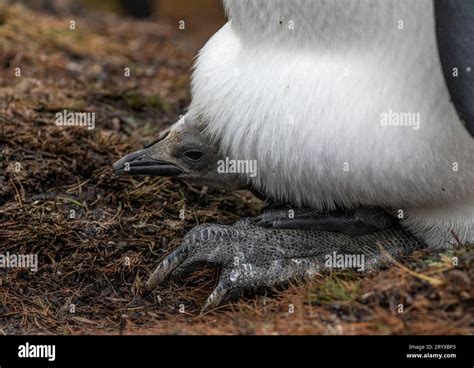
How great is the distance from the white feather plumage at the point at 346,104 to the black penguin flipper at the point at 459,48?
0.14m

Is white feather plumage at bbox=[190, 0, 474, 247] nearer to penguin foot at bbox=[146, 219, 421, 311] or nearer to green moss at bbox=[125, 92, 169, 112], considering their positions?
penguin foot at bbox=[146, 219, 421, 311]

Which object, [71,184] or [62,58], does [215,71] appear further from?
[62,58]

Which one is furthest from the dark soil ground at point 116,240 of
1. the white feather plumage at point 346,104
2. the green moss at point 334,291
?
the white feather plumage at point 346,104

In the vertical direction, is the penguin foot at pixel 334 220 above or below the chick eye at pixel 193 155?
below

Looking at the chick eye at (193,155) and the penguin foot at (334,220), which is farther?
the chick eye at (193,155)

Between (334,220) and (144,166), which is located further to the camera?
(144,166)

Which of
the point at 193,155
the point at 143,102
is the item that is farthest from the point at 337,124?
the point at 143,102

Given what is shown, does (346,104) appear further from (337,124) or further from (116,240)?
(116,240)

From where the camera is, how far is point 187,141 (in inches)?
162

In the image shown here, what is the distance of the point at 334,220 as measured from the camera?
385 centimetres

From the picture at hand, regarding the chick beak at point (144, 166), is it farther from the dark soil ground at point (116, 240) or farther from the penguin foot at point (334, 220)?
the penguin foot at point (334, 220)

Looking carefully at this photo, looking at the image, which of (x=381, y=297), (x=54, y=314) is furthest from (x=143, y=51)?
(x=381, y=297)

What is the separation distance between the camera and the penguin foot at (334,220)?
152 inches

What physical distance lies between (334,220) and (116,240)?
1.11m
